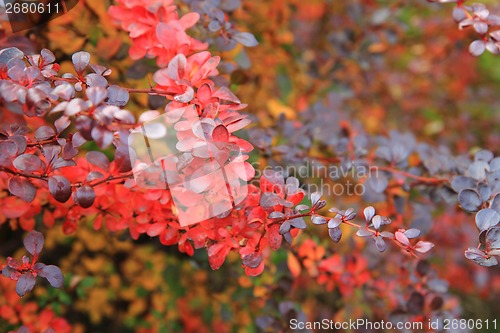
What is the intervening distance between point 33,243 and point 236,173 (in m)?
0.43

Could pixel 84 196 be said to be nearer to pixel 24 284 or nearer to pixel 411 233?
pixel 24 284

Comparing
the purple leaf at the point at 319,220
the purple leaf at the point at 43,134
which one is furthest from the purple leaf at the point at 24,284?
the purple leaf at the point at 319,220

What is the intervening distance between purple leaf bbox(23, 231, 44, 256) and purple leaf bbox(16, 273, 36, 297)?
0.16ft

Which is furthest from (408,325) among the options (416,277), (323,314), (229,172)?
(229,172)

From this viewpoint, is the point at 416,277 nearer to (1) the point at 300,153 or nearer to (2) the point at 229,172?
(1) the point at 300,153

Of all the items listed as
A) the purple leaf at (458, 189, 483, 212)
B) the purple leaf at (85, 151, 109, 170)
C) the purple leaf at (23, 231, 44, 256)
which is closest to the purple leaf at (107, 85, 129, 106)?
the purple leaf at (85, 151, 109, 170)

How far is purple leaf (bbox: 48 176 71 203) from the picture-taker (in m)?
0.87

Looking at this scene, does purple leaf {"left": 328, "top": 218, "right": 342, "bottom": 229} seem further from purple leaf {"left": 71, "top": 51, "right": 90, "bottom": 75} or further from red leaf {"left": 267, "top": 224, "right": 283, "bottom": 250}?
purple leaf {"left": 71, "top": 51, "right": 90, "bottom": 75}

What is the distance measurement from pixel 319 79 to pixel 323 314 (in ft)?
2.59

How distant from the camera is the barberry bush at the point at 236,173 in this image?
892 millimetres

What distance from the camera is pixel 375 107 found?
2.15 m

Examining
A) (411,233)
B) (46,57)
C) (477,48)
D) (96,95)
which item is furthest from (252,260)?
(477,48)

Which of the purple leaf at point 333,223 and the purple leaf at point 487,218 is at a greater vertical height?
the purple leaf at point 487,218

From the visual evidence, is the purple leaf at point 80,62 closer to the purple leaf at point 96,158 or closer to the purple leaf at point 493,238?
the purple leaf at point 96,158
